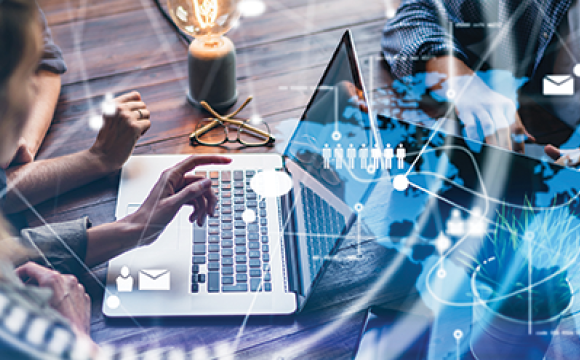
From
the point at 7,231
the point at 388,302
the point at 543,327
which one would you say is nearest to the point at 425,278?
the point at 388,302

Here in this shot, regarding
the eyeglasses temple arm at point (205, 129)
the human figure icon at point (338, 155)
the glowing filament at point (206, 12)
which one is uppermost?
the glowing filament at point (206, 12)

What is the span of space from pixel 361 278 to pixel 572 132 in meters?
0.48

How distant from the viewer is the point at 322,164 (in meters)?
0.62

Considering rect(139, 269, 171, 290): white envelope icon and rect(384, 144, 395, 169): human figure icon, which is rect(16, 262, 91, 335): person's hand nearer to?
rect(139, 269, 171, 290): white envelope icon

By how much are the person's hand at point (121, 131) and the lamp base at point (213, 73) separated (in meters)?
0.10

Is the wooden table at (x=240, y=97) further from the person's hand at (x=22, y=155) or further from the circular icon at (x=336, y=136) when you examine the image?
the circular icon at (x=336, y=136)

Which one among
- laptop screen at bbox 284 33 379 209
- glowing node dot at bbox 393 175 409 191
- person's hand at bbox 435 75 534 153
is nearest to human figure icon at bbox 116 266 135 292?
laptop screen at bbox 284 33 379 209

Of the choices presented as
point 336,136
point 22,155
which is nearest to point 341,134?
point 336,136

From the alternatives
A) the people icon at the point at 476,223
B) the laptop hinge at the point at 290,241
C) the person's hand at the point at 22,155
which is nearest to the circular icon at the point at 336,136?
the laptop hinge at the point at 290,241

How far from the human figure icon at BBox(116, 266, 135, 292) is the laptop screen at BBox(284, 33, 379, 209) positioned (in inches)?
10.7

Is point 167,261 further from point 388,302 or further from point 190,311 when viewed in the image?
point 388,302

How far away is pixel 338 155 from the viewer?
60 cm

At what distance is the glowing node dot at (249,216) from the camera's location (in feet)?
2.12

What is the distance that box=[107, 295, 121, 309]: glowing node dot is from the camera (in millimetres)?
532
